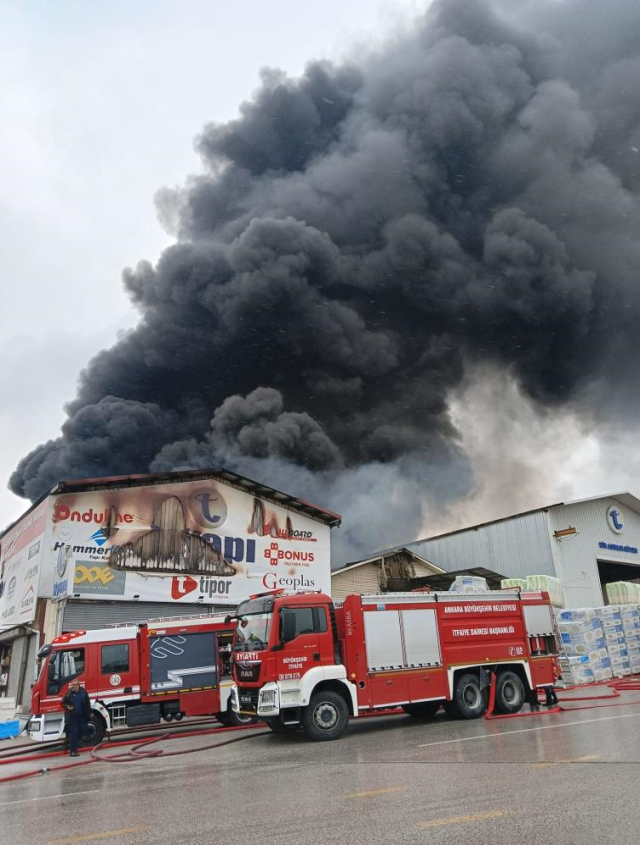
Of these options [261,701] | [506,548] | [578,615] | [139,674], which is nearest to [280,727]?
[261,701]

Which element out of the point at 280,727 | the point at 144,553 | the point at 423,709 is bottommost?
the point at 280,727

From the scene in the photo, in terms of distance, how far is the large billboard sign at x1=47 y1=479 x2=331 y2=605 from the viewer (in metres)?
21.1

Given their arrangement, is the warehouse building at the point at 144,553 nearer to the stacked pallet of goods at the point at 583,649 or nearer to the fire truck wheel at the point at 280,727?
the stacked pallet of goods at the point at 583,649

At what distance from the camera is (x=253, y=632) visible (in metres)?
12.1

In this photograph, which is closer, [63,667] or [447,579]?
[63,667]

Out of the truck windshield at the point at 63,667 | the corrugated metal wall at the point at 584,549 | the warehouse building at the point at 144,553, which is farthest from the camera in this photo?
the corrugated metal wall at the point at 584,549

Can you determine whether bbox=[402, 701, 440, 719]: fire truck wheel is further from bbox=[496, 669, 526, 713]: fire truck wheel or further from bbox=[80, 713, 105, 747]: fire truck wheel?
bbox=[80, 713, 105, 747]: fire truck wheel

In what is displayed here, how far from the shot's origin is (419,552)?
123 ft

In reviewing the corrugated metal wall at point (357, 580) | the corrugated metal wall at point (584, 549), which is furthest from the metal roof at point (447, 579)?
the corrugated metal wall at point (584, 549)

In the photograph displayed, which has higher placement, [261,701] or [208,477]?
[208,477]

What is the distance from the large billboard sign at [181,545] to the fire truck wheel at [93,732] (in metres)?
7.62

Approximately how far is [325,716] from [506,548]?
21.6 metres

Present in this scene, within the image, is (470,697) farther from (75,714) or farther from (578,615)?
(578,615)

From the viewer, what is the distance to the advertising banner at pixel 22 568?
21.1 m
